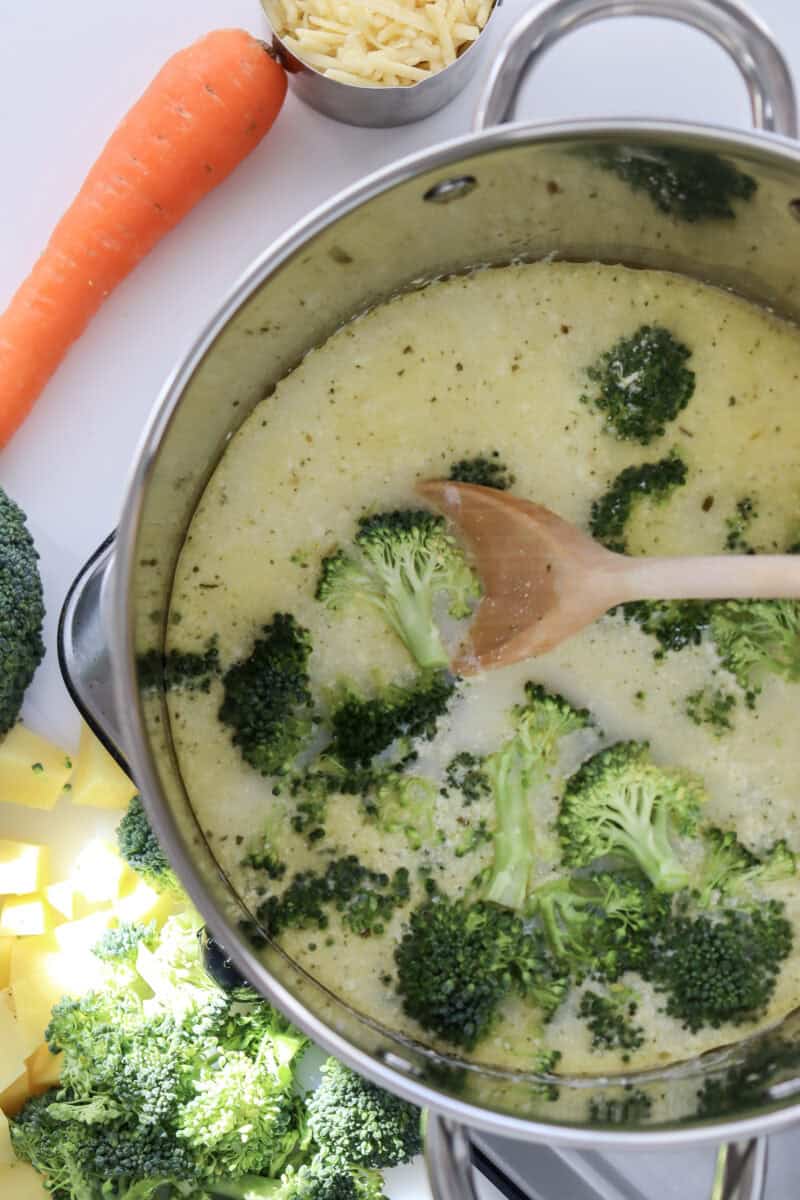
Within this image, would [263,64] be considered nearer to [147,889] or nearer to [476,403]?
[476,403]

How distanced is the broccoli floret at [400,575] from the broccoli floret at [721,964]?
0.48 meters

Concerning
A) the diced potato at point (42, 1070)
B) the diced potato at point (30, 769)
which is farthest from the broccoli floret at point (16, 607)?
the diced potato at point (42, 1070)

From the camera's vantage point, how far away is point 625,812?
1.55m

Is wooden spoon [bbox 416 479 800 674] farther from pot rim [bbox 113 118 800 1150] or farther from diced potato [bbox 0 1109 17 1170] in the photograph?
diced potato [bbox 0 1109 17 1170]

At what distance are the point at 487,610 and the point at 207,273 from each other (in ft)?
2.12

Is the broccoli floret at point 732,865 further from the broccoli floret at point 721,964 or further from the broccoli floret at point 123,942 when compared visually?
the broccoli floret at point 123,942

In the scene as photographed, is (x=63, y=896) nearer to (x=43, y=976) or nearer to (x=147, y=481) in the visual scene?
(x=43, y=976)

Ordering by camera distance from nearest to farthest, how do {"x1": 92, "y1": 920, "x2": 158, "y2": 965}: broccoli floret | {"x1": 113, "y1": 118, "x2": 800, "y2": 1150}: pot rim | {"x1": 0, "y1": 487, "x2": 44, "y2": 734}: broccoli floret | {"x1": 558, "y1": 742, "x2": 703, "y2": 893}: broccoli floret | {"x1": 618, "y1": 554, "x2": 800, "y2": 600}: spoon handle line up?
{"x1": 113, "y1": 118, "x2": 800, "y2": 1150}: pot rim
{"x1": 618, "y1": 554, "x2": 800, "y2": 600}: spoon handle
{"x1": 558, "y1": 742, "x2": 703, "y2": 893}: broccoli floret
{"x1": 0, "y1": 487, "x2": 44, "y2": 734}: broccoli floret
{"x1": 92, "y1": 920, "x2": 158, "y2": 965}: broccoli floret

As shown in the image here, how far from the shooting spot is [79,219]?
1.74 metres

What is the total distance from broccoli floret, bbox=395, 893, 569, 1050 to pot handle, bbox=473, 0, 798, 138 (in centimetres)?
97

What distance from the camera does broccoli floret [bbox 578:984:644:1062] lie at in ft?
5.24

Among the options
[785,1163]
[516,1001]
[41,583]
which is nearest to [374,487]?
[41,583]

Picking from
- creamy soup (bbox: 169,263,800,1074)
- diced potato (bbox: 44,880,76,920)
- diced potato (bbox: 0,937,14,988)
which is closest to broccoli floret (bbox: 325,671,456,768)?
creamy soup (bbox: 169,263,800,1074)

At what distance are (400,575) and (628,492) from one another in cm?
32
